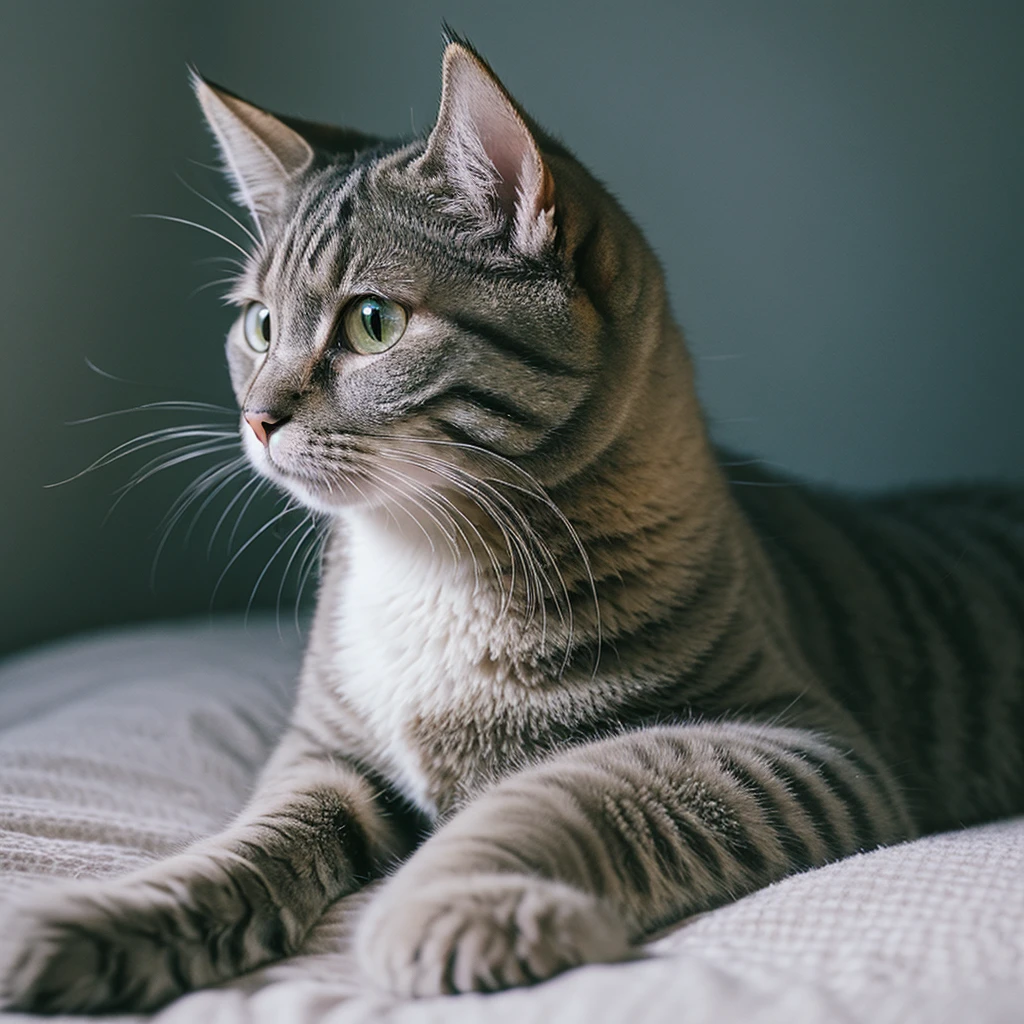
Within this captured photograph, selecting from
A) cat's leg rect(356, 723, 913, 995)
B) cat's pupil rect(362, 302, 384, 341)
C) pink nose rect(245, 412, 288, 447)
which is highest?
cat's pupil rect(362, 302, 384, 341)

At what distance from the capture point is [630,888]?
31.6 inches

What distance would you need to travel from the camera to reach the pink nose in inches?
40.9

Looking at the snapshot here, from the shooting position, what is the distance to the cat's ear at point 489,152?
94 centimetres

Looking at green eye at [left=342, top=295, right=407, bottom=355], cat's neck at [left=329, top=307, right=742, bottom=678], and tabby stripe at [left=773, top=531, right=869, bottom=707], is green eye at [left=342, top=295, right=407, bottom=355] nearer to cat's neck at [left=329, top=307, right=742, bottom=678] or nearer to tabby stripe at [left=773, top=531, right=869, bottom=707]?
cat's neck at [left=329, top=307, right=742, bottom=678]

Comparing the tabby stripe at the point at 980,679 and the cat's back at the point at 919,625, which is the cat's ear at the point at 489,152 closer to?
the cat's back at the point at 919,625

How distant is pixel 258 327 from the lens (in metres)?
1.25

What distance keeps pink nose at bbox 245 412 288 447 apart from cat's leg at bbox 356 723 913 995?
0.42 m

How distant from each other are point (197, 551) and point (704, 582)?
1.42 metres

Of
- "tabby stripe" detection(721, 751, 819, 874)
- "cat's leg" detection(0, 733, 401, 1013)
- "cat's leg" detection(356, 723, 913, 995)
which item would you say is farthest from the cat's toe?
"tabby stripe" detection(721, 751, 819, 874)

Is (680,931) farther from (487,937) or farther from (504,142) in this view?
(504,142)

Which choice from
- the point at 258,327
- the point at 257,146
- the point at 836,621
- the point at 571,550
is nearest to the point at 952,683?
the point at 836,621

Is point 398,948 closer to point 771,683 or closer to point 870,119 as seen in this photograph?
point 771,683

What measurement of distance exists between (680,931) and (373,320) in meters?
0.64

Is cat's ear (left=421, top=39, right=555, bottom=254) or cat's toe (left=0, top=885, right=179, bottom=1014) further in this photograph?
cat's ear (left=421, top=39, right=555, bottom=254)
